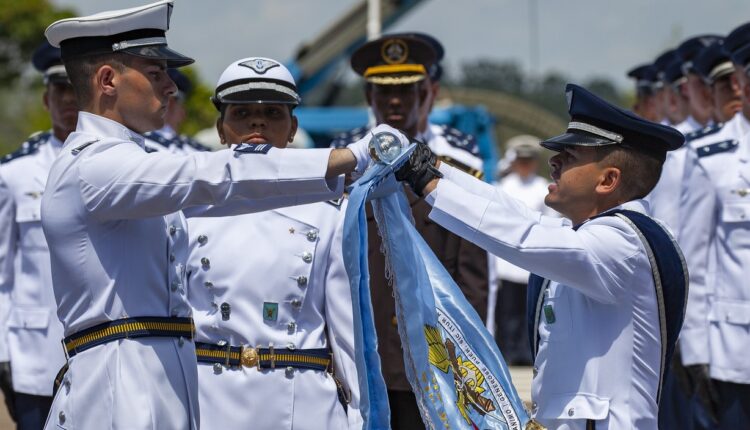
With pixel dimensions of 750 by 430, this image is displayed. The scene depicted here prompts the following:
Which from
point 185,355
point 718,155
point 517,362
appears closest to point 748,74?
point 718,155

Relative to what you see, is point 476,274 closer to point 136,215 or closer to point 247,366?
point 247,366

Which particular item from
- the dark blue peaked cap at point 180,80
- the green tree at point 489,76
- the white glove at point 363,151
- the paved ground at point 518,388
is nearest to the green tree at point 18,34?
the green tree at point 489,76

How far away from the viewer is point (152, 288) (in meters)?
3.99

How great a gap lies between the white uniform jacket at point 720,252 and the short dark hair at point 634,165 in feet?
6.85

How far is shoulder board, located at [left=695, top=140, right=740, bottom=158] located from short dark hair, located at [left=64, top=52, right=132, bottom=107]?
3.51m

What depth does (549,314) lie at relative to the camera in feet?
14.3

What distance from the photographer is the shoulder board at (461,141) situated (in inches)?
274

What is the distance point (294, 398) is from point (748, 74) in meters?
2.97

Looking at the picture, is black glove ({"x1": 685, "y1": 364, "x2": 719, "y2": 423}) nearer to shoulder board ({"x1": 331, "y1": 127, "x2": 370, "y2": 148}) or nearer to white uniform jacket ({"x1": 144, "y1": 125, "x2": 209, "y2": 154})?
shoulder board ({"x1": 331, "y1": 127, "x2": 370, "y2": 148})

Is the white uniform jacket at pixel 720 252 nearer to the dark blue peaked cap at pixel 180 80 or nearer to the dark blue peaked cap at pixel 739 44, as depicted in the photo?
the dark blue peaked cap at pixel 739 44

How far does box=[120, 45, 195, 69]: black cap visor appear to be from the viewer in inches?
160

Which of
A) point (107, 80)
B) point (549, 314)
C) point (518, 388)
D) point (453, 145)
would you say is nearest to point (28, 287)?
point (453, 145)

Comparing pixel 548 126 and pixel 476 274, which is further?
pixel 548 126

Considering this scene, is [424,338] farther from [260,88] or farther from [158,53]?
[260,88]
